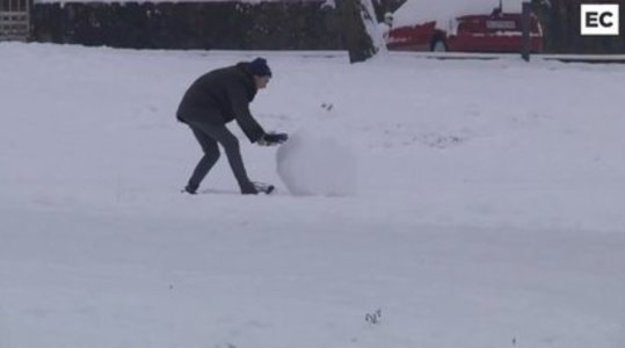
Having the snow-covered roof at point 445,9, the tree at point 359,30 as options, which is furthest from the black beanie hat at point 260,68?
the snow-covered roof at point 445,9

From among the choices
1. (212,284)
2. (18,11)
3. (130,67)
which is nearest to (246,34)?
(18,11)

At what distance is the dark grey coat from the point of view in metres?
12.6

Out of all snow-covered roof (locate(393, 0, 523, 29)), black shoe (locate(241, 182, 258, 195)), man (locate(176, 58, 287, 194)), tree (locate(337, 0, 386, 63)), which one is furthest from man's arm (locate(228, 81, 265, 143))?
snow-covered roof (locate(393, 0, 523, 29))

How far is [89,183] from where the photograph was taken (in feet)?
47.4

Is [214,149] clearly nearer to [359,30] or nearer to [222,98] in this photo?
[222,98]

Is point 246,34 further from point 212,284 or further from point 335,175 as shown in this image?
point 212,284

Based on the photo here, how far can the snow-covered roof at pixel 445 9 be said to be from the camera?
24.0 metres

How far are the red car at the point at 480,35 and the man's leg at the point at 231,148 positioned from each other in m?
11.2

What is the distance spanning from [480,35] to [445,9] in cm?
88

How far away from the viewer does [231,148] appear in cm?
1287

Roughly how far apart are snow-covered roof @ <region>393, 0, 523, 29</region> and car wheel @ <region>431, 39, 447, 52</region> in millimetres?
234

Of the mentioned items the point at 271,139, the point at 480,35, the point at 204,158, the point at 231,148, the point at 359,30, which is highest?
the point at 271,139

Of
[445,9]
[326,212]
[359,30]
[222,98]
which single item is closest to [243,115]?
[222,98]

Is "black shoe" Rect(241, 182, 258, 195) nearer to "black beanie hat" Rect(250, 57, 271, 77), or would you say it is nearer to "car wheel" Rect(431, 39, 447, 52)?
"black beanie hat" Rect(250, 57, 271, 77)
